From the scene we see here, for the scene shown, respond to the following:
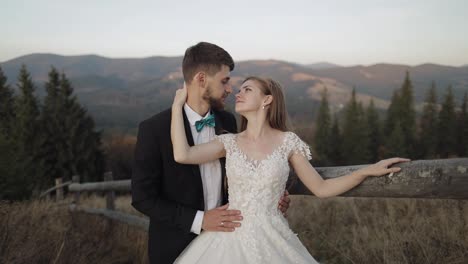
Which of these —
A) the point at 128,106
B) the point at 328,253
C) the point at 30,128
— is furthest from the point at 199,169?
the point at 128,106

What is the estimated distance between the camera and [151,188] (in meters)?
2.48

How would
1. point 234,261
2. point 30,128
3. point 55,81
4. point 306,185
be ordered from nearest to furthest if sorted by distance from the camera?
point 234,261 → point 306,185 → point 30,128 → point 55,81

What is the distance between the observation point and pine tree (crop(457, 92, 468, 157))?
64469mm

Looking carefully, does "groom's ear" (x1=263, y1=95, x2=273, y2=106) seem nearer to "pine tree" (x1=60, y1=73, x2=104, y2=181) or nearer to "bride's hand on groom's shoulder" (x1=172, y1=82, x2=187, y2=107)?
"bride's hand on groom's shoulder" (x1=172, y1=82, x2=187, y2=107)

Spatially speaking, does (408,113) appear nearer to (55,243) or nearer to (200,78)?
(55,243)

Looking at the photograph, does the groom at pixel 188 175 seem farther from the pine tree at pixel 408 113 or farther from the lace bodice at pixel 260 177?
the pine tree at pixel 408 113

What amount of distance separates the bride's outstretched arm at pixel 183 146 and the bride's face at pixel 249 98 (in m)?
0.27

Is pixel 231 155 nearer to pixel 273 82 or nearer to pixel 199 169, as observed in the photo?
pixel 199 169

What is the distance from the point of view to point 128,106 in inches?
7854

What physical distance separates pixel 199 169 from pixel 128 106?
204 meters

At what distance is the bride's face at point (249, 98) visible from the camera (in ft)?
8.09

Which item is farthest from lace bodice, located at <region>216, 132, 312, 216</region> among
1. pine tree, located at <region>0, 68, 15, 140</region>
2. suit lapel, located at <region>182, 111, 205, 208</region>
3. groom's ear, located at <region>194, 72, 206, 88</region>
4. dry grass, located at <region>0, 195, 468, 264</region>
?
pine tree, located at <region>0, 68, 15, 140</region>

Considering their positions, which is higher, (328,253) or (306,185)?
(306,185)

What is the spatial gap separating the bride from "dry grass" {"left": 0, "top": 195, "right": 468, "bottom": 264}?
1.01 metres
